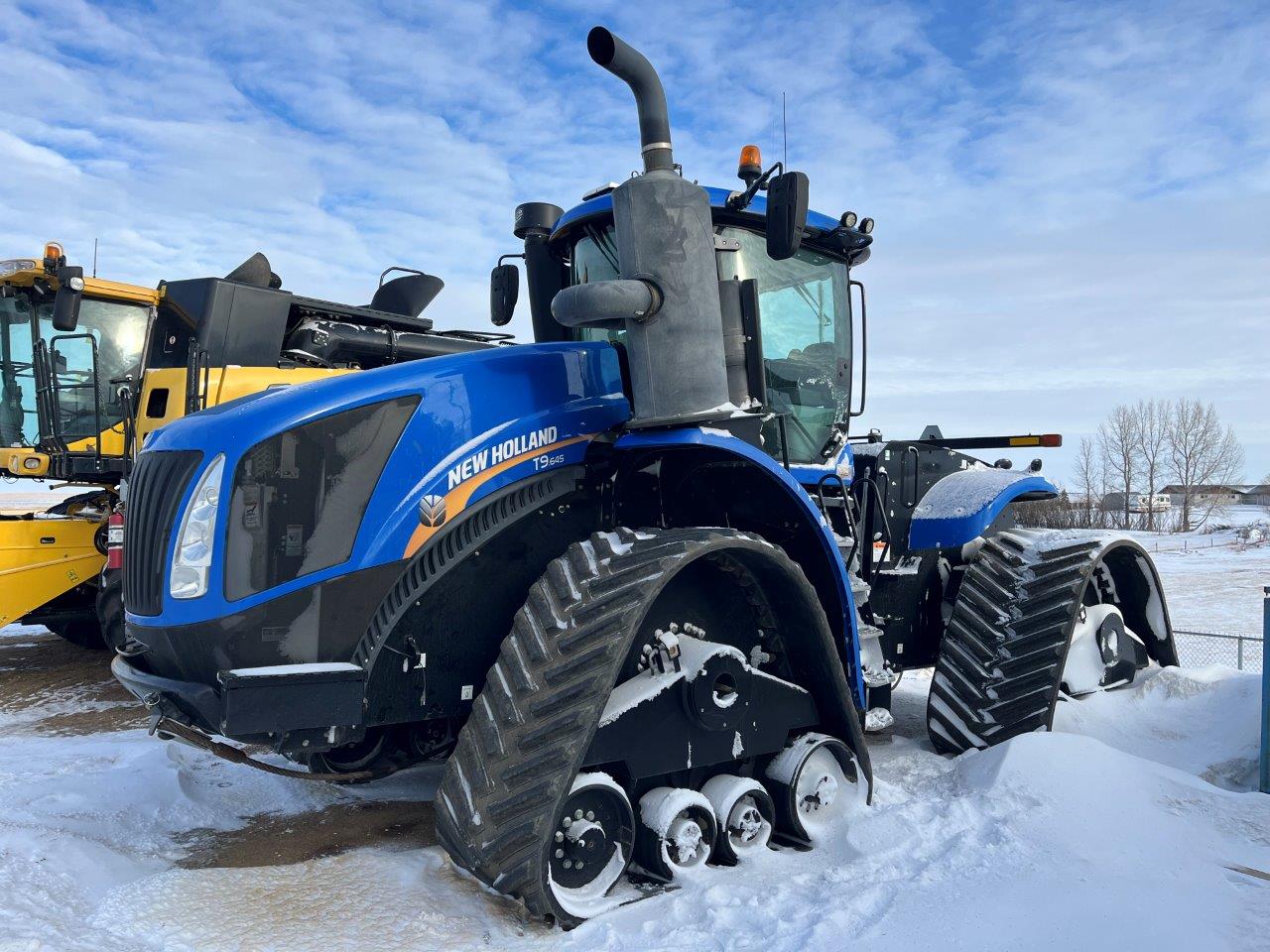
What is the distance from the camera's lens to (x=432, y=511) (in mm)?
3336

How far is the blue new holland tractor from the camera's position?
3.13m

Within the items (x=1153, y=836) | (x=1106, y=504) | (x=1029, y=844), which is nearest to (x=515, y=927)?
(x=1029, y=844)

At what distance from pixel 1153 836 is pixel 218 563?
3570 millimetres

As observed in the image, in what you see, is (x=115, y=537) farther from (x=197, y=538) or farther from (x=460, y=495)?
(x=460, y=495)

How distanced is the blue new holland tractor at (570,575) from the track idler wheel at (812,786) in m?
0.01

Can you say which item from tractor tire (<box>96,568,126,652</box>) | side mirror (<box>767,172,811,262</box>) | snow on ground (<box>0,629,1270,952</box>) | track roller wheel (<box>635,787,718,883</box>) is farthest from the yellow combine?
track roller wheel (<box>635,787,718,883</box>)

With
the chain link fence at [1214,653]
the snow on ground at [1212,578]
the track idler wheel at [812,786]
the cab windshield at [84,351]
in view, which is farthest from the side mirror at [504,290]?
the chain link fence at [1214,653]

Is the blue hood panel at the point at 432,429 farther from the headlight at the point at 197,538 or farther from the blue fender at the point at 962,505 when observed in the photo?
the blue fender at the point at 962,505

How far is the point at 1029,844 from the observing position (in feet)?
12.2

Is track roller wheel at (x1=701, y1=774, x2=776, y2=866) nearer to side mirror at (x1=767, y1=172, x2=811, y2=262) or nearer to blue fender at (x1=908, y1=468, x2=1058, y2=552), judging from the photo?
side mirror at (x1=767, y1=172, x2=811, y2=262)

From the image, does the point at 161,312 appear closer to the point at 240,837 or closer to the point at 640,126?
the point at 240,837

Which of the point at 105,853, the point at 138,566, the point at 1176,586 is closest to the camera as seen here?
the point at 138,566

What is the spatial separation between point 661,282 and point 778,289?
1320mm

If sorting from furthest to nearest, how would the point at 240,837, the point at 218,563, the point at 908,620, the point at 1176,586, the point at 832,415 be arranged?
the point at 1176,586 → the point at 908,620 → the point at 832,415 → the point at 240,837 → the point at 218,563
